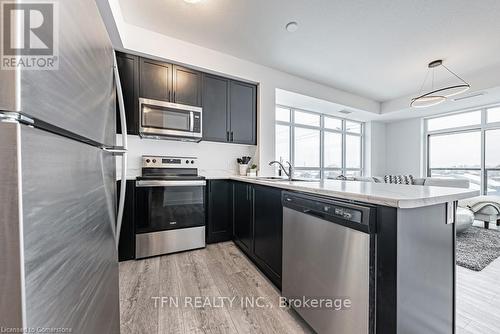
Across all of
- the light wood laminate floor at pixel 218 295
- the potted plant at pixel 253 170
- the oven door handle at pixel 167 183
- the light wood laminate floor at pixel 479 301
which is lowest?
the light wood laminate floor at pixel 479 301

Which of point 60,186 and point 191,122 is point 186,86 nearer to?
point 191,122

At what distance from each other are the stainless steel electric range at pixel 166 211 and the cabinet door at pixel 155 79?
82cm

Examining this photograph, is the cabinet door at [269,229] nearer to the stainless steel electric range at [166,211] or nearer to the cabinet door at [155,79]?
the stainless steel electric range at [166,211]

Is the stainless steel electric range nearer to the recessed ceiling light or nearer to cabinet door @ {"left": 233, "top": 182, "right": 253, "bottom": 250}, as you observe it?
cabinet door @ {"left": 233, "top": 182, "right": 253, "bottom": 250}

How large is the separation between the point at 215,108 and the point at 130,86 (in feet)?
3.58

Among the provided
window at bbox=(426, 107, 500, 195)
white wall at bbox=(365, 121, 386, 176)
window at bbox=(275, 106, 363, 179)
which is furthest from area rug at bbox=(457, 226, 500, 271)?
white wall at bbox=(365, 121, 386, 176)

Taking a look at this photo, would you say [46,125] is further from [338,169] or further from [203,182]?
[338,169]

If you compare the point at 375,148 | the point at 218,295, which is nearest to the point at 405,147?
the point at 375,148

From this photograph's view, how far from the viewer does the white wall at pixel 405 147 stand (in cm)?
570

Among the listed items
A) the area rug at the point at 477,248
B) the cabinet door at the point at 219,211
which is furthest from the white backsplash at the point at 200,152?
the area rug at the point at 477,248

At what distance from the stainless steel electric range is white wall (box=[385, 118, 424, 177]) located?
6.21 m

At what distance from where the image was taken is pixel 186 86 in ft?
→ 9.16

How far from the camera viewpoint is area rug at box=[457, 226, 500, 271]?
7.45 ft

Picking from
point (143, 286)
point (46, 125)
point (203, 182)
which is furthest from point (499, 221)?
point (46, 125)
